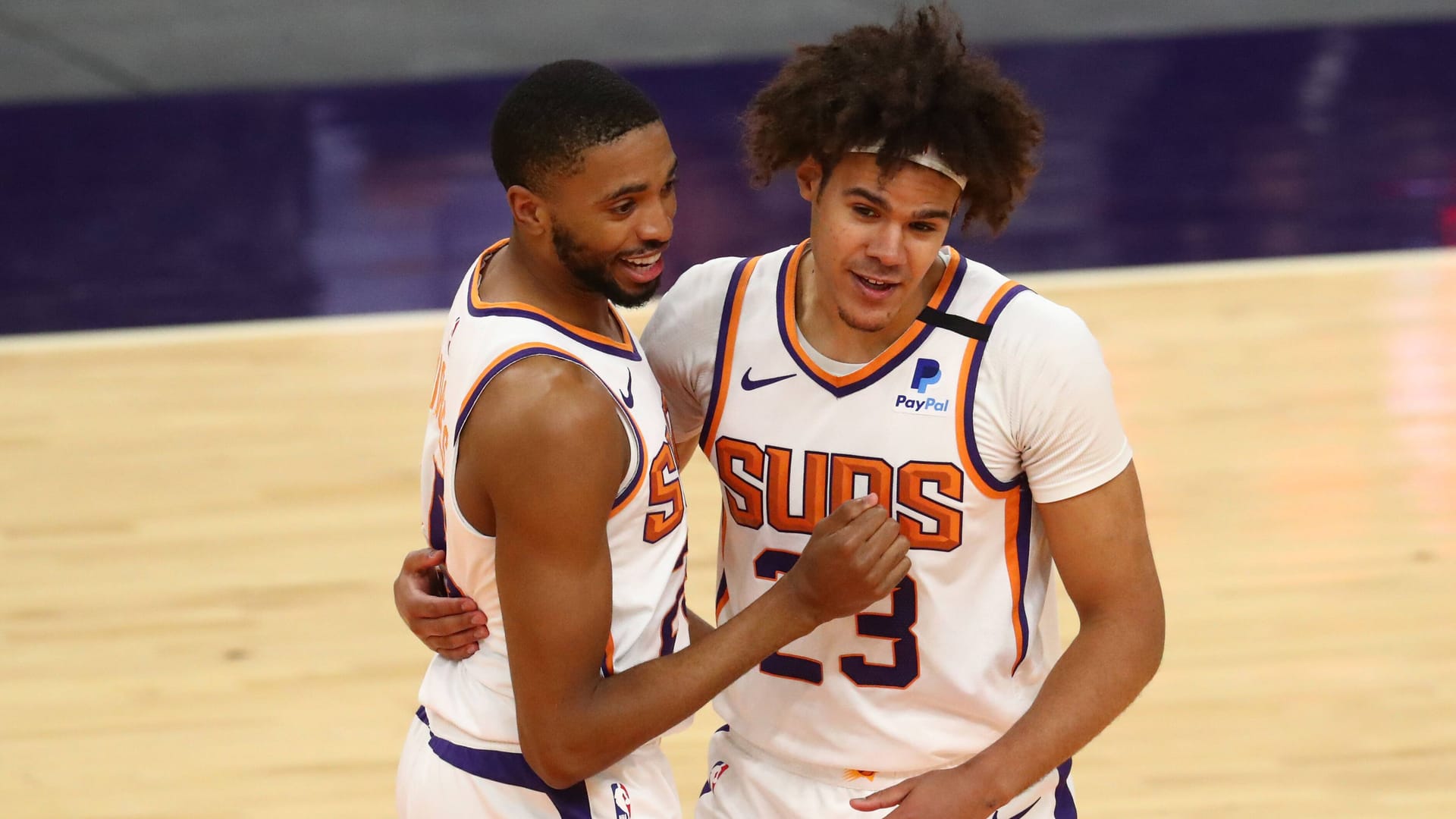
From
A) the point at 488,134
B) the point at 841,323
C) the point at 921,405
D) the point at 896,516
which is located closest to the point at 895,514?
the point at 896,516

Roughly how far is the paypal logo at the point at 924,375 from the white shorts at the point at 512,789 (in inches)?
23.7

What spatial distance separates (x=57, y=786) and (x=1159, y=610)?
250 cm

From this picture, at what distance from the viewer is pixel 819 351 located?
2.21 metres

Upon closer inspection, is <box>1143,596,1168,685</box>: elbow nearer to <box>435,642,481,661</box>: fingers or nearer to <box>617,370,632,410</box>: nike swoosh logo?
<box>617,370,632,410</box>: nike swoosh logo

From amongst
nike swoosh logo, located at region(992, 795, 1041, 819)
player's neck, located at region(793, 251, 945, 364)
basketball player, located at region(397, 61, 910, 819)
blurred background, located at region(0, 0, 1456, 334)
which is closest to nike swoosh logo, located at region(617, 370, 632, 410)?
basketball player, located at region(397, 61, 910, 819)

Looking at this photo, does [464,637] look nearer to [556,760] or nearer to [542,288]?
[556,760]

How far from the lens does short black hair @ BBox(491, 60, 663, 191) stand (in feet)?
6.33

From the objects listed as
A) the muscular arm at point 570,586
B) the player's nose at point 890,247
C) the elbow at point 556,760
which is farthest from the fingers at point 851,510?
the elbow at point 556,760

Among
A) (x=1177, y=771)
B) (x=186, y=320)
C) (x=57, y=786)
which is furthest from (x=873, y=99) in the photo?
(x=186, y=320)

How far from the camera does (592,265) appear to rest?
1.98 m

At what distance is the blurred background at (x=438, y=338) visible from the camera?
3605mm

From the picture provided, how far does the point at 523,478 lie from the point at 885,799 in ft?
2.34

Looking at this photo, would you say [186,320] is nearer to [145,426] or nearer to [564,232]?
[145,426]

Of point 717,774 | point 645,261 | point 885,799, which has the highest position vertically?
point 645,261
